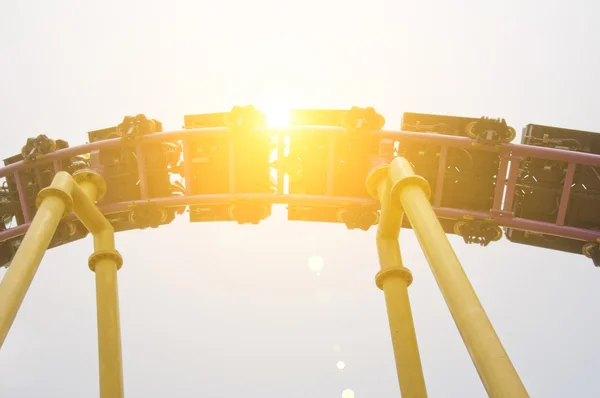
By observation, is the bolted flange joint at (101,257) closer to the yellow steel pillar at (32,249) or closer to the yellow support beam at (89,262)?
the yellow support beam at (89,262)

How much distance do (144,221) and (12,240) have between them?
347 cm

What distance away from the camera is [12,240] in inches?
471

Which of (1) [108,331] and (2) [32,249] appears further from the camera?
(1) [108,331]

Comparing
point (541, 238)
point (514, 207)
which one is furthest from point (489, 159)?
point (541, 238)

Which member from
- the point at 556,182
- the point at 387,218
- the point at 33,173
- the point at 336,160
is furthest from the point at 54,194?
the point at 556,182

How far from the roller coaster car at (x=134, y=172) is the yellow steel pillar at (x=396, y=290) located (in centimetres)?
534

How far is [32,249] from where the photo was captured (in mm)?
6520

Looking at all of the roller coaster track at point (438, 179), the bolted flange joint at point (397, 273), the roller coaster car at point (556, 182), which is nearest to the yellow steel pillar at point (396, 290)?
the bolted flange joint at point (397, 273)

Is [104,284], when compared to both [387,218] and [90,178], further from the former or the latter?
[387,218]

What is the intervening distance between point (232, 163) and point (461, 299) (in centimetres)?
689

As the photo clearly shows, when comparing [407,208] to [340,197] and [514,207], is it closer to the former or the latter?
[340,197]

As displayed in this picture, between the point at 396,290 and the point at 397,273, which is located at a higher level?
the point at 397,273

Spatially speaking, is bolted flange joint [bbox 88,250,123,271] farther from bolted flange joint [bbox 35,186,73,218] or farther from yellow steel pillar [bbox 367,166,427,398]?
yellow steel pillar [bbox 367,166,427,398]

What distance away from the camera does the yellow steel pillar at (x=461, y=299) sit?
15.0ft
